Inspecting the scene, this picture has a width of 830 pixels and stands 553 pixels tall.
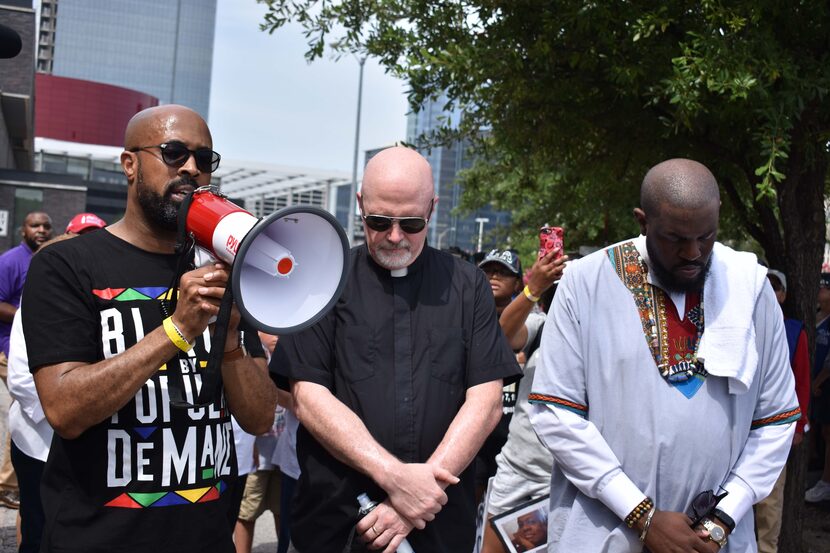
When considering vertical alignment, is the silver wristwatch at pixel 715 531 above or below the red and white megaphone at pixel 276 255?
below

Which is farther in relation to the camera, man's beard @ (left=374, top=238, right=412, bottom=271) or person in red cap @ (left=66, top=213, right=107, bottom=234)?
person in red cap @ (left=66, top=213, right=107, bottom=234)

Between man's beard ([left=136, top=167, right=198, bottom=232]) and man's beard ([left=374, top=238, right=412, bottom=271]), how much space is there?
0.64 meters

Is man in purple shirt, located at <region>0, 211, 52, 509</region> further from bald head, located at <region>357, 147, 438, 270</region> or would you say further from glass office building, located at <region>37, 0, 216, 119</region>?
glass office building, located at <region>37, 0, 216, 119</region>

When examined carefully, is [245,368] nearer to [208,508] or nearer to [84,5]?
[208,508]

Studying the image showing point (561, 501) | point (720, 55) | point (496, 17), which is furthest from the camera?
point (496, 17)

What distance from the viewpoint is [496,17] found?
199 inches

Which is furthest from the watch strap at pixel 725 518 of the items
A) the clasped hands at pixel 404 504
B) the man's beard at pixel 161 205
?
the man's beard at pixel 161 205

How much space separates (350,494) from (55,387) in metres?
0.94

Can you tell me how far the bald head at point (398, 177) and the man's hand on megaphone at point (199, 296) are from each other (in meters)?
0.77

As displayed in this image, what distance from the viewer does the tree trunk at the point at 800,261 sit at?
517cm

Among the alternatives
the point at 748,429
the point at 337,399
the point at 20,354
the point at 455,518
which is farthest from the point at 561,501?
the point at 20,354

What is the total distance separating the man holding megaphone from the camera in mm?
2240

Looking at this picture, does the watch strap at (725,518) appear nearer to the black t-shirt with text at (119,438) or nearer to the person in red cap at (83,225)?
the black t-shirt with text at (119,438)

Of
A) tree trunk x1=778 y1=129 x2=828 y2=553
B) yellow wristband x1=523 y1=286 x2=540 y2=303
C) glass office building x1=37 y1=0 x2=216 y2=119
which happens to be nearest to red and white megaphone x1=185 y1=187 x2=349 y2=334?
yellow wristband x1=523 y1=286 x2=540 y2=303
